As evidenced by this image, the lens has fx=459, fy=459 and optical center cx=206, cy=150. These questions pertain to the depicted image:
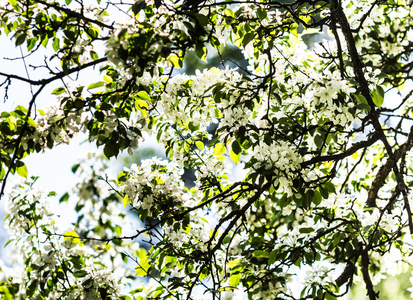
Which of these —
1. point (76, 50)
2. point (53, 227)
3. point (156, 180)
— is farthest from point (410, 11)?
point (53, 227)

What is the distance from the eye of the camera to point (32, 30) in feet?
6.23

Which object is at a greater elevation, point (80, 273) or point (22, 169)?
→ point (22, 169)

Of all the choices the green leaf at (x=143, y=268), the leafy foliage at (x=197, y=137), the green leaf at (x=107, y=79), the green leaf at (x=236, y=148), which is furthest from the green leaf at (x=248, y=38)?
the green leaf at (x=143, y=268)

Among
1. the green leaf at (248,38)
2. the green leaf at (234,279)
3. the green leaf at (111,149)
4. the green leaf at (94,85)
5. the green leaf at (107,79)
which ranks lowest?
the green leaf at (234,279)

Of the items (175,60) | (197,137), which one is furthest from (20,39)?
(197,137)

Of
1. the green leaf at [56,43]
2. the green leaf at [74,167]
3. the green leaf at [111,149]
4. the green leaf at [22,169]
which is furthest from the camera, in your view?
the green leaf at [74,167]

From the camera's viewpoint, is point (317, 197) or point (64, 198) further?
point (64, 198)

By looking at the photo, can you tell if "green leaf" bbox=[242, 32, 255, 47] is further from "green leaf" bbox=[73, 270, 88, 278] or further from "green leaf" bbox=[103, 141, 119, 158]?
"green leaf" bbox=[73, 270, 88, 278]

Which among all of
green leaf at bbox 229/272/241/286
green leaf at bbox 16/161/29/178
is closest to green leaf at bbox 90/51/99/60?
green leaf at bbox 16/161/29/178

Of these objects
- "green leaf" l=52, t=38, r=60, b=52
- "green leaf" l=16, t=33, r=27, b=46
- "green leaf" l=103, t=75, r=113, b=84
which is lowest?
"green leaf" l=103, t=75, r=113, b=84

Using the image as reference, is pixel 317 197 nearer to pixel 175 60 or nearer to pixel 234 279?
pixel 234 279

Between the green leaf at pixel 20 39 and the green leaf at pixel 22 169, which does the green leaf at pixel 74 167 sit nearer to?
the green leaf at pixel 22 169

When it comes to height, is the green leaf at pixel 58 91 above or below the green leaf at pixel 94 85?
below

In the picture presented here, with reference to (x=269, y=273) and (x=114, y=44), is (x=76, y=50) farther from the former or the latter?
(x=269, y=273)
